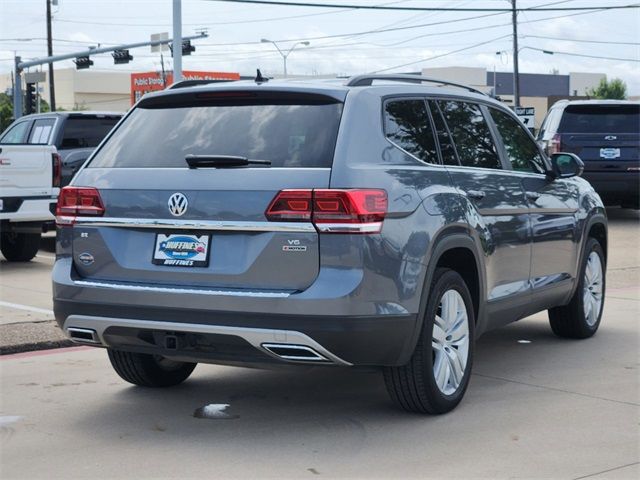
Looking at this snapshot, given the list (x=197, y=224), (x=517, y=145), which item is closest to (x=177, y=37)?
(x=517, y=145)

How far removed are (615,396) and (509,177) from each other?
5.07 feet

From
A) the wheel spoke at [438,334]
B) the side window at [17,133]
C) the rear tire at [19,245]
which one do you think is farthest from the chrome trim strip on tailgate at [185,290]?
the side window at [17,133]

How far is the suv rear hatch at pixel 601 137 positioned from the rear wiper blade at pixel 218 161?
44.1 feet

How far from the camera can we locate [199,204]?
566 cm

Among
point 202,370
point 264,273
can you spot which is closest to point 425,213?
point 264,273

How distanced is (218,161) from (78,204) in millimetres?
895

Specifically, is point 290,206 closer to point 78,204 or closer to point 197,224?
point 197,224

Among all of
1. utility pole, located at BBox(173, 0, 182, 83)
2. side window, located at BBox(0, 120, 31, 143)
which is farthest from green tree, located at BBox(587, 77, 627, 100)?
side window, located at BBox(0, 120, 31, 143)

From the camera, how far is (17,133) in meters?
17.4

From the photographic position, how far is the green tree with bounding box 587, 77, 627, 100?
119125 mm

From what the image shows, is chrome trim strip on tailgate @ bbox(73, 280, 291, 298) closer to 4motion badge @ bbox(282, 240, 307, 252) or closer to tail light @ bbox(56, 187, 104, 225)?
4motion badge @ bbox(282, 240, 307, 252)

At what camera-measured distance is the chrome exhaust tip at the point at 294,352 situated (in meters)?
5.45

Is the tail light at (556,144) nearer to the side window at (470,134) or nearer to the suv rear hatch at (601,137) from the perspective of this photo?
the suv rear hatch at (601,137)

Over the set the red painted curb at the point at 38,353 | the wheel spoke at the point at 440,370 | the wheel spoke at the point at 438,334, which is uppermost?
the wheel spoke at the point at 438,334
